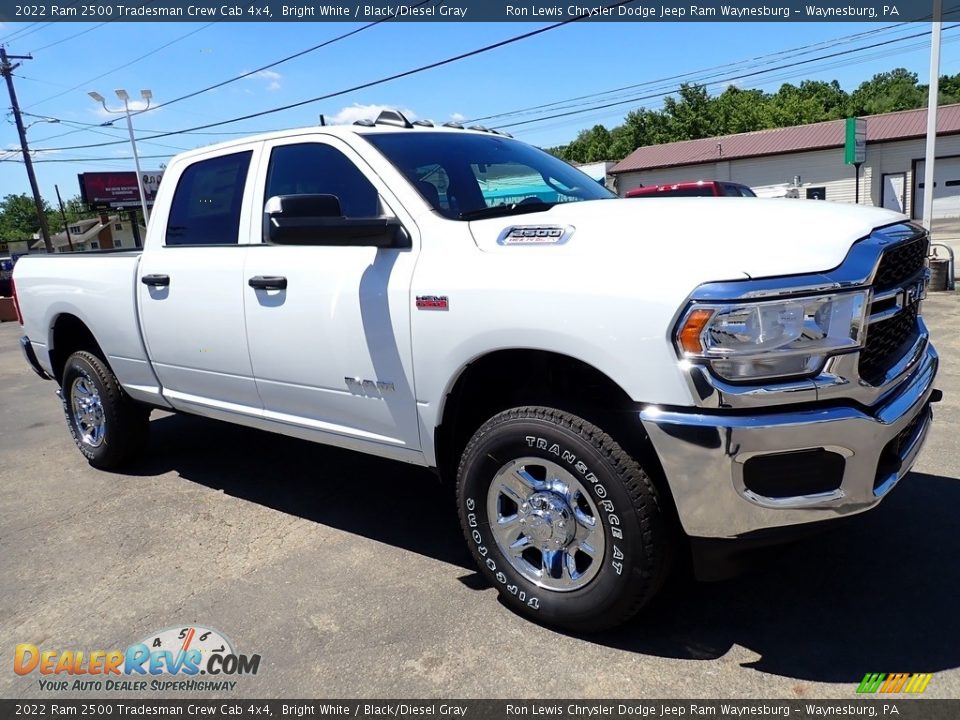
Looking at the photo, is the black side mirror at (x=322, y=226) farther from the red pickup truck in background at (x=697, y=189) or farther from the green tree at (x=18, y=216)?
the green tree at (x=18, y=216)

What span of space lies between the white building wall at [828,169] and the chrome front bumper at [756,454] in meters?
37.0

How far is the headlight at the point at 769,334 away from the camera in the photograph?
2182 mm

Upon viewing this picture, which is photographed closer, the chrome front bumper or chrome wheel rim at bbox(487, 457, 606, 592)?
the chrome front bumper

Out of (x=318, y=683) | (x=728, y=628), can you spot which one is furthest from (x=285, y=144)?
(x=728, y=628)

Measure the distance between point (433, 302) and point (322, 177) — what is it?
1.08 meters

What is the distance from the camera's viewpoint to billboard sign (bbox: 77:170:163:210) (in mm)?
50750

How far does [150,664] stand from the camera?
110 inches

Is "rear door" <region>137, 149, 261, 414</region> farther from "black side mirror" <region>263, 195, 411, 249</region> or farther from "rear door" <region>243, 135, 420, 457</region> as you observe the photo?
"black side mirror" <region>263, 195, 411, 249</region>

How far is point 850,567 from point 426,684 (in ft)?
6.19

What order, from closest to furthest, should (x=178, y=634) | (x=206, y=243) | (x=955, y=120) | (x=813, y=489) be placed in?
1. (x=813, y=489)
2. (x=178, y=634)
3. (x=206, y=243)
4. (x=955, y=120)

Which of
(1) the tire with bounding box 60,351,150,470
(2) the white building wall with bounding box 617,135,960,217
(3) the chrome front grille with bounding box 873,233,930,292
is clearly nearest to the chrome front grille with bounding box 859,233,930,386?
(3) the chrome front grille with bounding box 873,233,930,292

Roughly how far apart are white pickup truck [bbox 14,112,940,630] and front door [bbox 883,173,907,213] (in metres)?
36.8

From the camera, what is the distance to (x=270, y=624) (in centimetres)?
298

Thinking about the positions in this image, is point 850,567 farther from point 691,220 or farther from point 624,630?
point 691,220
